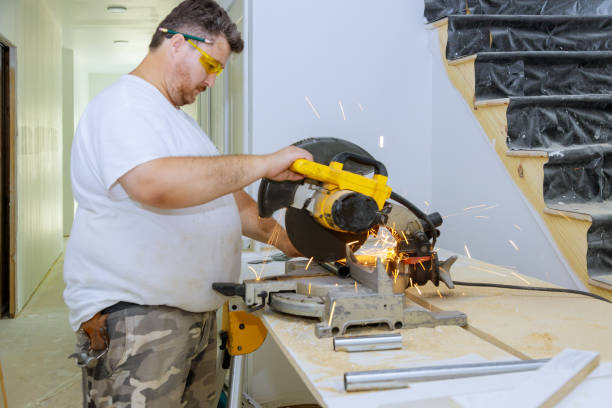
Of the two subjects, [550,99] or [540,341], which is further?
[550,99]

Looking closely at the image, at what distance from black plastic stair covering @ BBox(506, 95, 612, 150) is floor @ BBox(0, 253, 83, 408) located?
266cm

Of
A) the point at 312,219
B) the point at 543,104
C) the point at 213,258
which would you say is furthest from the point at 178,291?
the point at 543,104

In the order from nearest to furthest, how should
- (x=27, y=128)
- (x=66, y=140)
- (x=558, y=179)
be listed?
1. (x=558, y=179)
2. (x=27, y=128)
3. (x=66, y=140)

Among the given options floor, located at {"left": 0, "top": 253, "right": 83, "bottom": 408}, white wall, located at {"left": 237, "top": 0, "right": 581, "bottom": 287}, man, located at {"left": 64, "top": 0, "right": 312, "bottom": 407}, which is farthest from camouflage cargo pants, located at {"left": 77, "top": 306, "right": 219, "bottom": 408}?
floor, located at {"left": 0, "top": 253, "right": 83, "bottom": 408}

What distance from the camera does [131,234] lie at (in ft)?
4.94

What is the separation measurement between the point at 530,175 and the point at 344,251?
1091mm

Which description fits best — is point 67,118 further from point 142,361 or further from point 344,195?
point 344,195

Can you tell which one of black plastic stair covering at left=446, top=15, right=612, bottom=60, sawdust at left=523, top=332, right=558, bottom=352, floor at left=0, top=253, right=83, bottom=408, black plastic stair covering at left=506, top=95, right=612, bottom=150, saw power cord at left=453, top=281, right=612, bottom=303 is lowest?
floor at left=0, top=253, right=83, bottom=408

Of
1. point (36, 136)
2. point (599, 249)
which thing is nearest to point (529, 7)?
point (599, 249)

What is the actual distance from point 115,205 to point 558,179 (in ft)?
5.53

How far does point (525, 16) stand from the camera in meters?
2.82

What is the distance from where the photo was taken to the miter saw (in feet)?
4.43

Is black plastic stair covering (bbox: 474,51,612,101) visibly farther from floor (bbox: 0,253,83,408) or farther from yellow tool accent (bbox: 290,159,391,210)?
floor (bbox: 0,253,83,408)

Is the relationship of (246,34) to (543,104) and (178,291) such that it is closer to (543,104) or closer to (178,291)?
(543,104)
